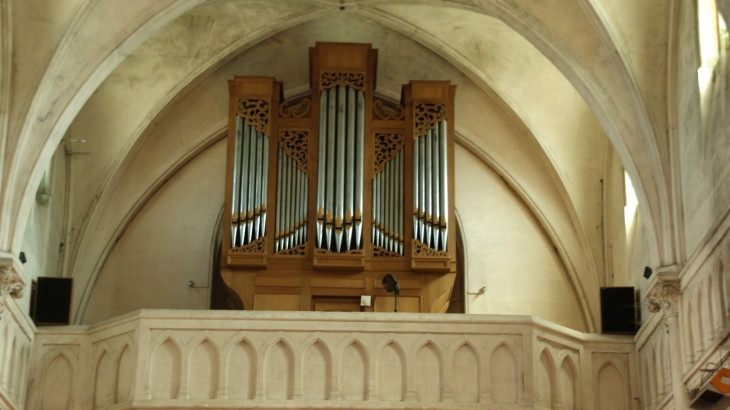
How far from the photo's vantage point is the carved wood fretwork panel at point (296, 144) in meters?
18.6

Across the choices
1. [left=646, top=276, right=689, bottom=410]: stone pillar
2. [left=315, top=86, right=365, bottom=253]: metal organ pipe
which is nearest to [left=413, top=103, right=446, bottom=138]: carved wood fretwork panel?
[left=315, top=86, right=365, bottom=253]: metal organ pipe

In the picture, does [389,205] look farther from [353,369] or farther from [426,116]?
[353,369]

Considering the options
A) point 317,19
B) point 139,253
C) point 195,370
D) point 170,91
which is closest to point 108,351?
point 195,370

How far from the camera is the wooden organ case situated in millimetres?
17781

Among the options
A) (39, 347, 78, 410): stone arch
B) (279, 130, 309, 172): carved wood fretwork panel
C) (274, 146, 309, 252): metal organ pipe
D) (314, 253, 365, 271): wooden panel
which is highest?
(279, 130, 309, 172): carved wood fretwork panel

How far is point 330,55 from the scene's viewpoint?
18953 millimetres

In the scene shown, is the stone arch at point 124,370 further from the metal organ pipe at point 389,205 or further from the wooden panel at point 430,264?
the wooden panel at point 430,264

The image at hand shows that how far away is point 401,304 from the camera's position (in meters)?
17.7

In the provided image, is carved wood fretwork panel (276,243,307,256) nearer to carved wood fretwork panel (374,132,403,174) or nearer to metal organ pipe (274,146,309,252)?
metal organ pipe (274,146,309,252)

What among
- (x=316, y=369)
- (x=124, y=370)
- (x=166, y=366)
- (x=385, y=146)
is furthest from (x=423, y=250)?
(x=124, y=370)

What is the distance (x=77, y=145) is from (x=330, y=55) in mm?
3775

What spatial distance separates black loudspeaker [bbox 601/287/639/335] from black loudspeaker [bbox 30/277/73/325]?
6.93 metres

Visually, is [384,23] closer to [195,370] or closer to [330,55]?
[330,55]

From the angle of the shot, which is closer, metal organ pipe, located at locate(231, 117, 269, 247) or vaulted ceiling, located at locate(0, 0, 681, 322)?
vaulted ceiling, located at locate(0, 0, 681, 322)
